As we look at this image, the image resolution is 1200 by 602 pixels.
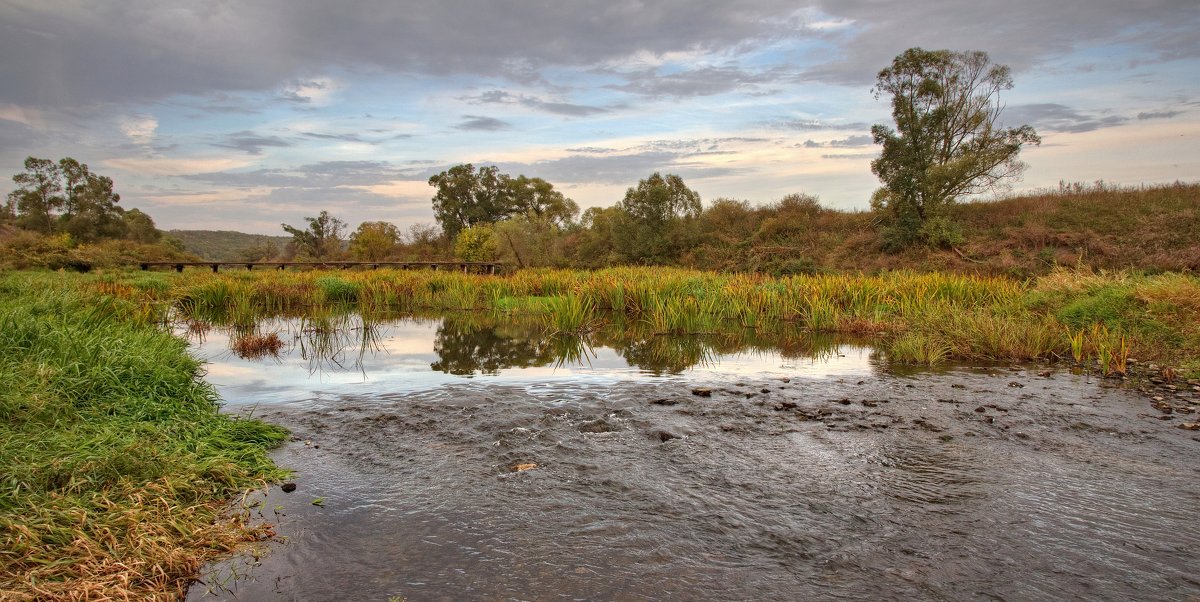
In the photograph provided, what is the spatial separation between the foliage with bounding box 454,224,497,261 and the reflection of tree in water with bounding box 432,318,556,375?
2457 cm

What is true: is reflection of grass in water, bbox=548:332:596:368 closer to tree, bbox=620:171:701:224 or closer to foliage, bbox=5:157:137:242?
tree, bbox=620:171:701:224

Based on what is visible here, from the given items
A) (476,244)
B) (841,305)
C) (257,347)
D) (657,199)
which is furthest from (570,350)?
(476,244)

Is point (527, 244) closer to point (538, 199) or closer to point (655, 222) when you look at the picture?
point (655, 222)

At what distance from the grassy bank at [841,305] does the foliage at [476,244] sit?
16.9m

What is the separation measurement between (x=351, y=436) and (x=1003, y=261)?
25.4m

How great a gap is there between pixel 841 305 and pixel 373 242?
38.6 metres

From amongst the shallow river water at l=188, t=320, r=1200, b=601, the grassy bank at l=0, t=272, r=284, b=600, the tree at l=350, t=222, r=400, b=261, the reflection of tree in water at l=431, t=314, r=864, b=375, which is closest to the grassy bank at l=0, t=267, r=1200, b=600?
the grassy bank at l=0, t=272, r=284, b=600

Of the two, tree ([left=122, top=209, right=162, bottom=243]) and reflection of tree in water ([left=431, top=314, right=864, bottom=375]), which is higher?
tree ([left=122, top=209, right=162, bottom=243])

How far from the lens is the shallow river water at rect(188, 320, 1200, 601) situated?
3.12 m

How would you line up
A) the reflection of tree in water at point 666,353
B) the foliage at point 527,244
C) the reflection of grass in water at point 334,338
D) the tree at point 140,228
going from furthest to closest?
the tree at point 140,228
the foliage at point 527,244
the reflection of grass in water at point 334,338
the reflection of tree in water at point 666,353

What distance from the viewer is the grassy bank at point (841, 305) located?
30.6 ft

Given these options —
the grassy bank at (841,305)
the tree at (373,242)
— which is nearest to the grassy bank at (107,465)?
the grassy bank at (841,305)

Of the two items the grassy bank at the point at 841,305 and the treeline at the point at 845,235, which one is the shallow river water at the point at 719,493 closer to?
the grassy bank at the point at 841,305

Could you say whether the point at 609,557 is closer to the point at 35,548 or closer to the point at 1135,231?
the point at 35,548
